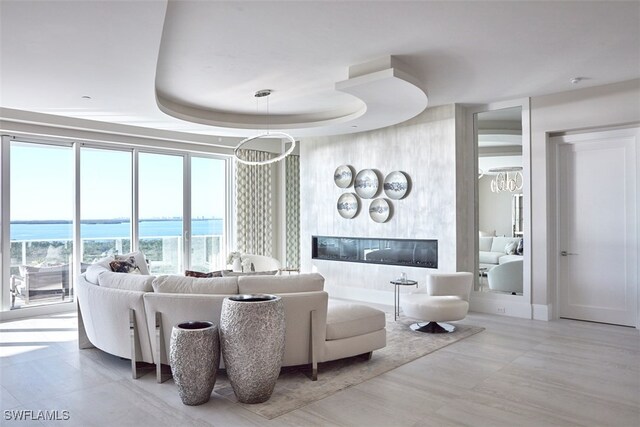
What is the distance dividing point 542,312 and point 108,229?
6429 mm

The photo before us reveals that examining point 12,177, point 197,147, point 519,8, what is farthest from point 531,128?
point 12,177

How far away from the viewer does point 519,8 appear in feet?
11.1

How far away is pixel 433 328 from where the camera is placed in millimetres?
5340

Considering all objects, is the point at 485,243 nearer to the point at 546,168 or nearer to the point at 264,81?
the point at 546,168

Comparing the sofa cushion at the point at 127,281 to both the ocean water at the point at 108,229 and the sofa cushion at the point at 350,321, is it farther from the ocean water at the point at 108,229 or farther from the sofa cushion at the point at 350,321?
the ocean water at the point at 108,229

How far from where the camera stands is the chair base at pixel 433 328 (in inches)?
209

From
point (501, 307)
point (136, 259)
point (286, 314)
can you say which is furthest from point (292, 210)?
point (286, 314)

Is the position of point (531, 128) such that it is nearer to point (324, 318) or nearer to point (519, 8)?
point (519, 8)

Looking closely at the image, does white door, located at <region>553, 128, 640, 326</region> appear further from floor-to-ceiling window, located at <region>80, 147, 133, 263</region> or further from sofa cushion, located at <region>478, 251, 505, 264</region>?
floor-to-ceiling window, located at <region>80, 147, 133, 263</region>

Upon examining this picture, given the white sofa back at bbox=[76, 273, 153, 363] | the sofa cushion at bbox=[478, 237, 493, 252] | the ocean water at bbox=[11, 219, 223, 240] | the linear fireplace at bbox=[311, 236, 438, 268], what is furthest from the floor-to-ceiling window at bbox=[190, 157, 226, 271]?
the sofa cushion at bbox=[478, 237, 493, 252]

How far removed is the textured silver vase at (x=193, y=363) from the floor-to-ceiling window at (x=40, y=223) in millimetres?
4334

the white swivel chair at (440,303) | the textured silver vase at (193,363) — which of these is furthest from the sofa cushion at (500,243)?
the textured silver vase at (193,363)

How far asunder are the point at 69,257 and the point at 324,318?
4.82 meters

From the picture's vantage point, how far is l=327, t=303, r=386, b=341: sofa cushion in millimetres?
4008
